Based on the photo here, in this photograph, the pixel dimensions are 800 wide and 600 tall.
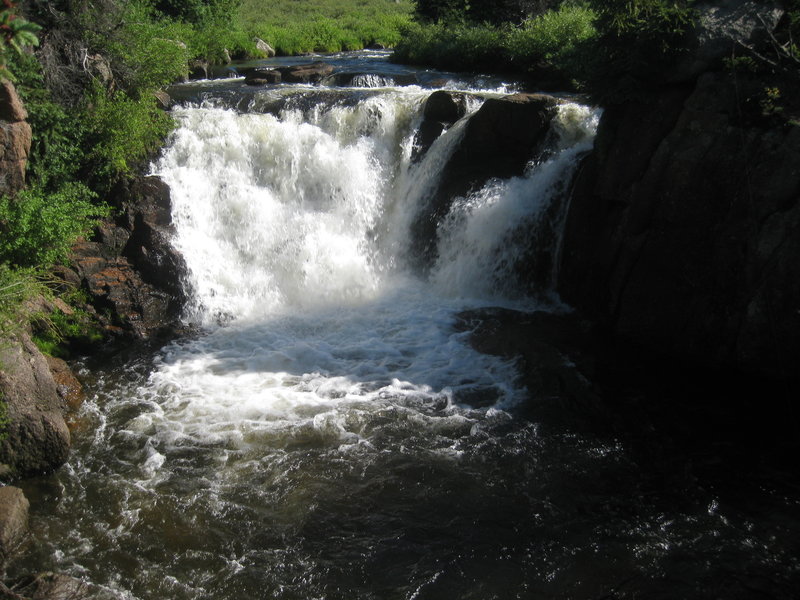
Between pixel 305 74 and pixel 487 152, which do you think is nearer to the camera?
pixel 487 152

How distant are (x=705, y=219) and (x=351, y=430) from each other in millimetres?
5247

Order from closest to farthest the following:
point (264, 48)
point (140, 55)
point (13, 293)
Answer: point (13, 293) → point (140, 55) → point (264, 48)

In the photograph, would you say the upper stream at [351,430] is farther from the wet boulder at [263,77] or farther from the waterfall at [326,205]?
the wet boulder at [263,77]

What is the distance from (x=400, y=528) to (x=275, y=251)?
6.85 m

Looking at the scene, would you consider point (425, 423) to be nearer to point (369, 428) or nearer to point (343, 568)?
point (369, 428)

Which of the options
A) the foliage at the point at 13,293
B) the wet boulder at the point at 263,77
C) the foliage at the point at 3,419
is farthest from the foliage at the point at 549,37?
the foliage at the point at 3,419

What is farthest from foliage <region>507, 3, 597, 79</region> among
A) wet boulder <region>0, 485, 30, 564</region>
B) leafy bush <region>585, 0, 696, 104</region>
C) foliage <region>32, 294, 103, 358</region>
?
wet boulder <region>0, 485, 30, 564</region>

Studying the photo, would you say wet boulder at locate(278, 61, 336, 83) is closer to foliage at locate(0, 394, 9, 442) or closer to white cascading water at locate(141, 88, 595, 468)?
white cascading water at locate(141, 88, 595, 468)

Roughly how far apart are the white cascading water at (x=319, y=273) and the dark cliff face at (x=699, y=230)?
1.64 meters

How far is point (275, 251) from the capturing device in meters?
11.9

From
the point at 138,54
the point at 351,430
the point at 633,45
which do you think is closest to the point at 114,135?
the point at 138,54

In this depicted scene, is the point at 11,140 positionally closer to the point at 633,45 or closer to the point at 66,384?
the point at 66,384

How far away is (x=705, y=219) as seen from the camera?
328 inches

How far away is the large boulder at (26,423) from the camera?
679 cm
